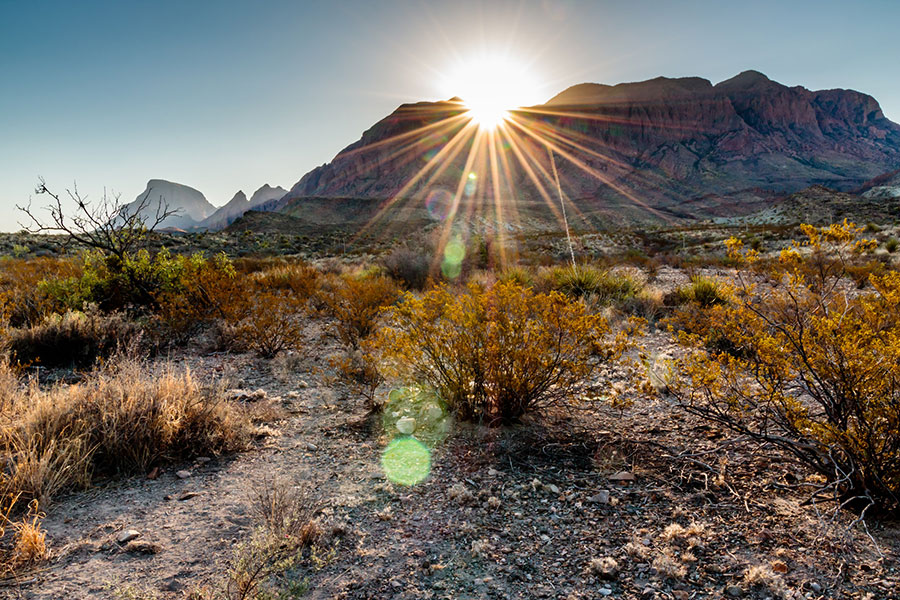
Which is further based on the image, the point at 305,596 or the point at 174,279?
the point at 174,279

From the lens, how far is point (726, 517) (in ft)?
8.39

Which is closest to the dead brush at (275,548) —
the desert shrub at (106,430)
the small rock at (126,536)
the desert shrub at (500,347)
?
the small rock at (126,536)

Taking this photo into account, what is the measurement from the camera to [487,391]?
3.99 metres

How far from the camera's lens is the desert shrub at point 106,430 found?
2.86m

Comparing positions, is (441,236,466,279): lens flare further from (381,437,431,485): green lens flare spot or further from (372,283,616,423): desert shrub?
(381,437,431,485): green lens flare spot

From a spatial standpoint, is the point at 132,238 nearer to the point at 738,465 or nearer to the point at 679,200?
the point at 738,465

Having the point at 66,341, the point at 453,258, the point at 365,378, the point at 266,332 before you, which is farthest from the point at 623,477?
the point at 453,258

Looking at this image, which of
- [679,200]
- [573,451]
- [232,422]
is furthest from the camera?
[679,200]

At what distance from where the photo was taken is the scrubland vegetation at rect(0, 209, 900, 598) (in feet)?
7.77

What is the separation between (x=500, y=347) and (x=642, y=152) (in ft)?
428

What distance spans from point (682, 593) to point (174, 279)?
9461mm

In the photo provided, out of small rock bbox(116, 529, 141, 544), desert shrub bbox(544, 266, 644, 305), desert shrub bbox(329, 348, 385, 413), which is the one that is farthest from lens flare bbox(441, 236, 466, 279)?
small rock bbox(116, 529, 141, 544)

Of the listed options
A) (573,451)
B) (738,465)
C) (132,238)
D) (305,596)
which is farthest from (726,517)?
(132,238)

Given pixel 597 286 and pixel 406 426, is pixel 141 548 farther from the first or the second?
pixel 597 286
